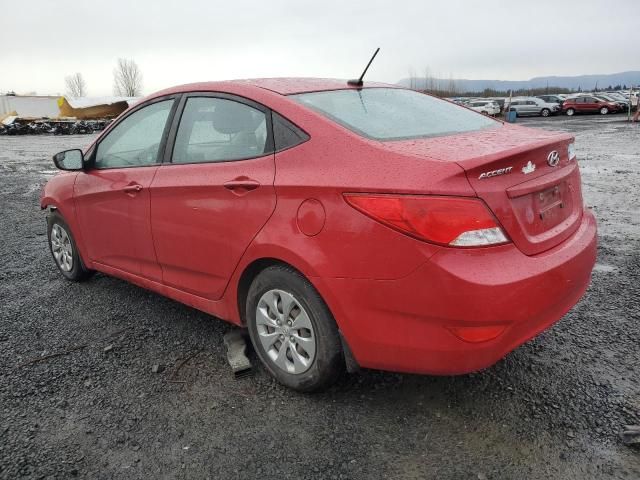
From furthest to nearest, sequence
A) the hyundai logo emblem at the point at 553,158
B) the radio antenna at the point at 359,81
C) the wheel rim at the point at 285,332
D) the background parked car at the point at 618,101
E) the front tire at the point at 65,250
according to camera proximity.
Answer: the background parked car at the point at 618,101 → the front tire at the point at 65,250 → the radio antenna at the point at 359,81 → the wheel rim at the point at 285,332 → the hyundai logo emblem at the point at 553,158

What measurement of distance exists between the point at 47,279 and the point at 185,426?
3.07 m

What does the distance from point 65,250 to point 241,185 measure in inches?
108

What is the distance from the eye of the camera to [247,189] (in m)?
2.85

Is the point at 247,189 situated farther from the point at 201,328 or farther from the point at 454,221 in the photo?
the point at 201,328

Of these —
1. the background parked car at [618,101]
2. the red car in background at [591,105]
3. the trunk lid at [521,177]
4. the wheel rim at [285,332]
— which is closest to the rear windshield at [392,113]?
the trunk lid at [521,177]

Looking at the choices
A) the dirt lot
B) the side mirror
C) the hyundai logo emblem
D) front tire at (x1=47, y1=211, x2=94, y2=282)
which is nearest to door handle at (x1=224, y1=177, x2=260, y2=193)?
the dirt lot

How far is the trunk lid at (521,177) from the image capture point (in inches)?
89.9

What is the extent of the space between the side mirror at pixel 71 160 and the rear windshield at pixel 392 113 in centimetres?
209

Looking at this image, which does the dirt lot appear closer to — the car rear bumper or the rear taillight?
the car rear bumper

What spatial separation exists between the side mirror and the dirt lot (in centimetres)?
114

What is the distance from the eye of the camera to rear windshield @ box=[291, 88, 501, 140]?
2.78 metres

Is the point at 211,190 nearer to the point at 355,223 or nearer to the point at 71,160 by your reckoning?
the point at 355,223

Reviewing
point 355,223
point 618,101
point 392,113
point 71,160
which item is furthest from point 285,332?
point 618,101

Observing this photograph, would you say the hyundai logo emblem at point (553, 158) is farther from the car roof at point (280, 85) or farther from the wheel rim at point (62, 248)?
the wheel rim at point (62, 248)
